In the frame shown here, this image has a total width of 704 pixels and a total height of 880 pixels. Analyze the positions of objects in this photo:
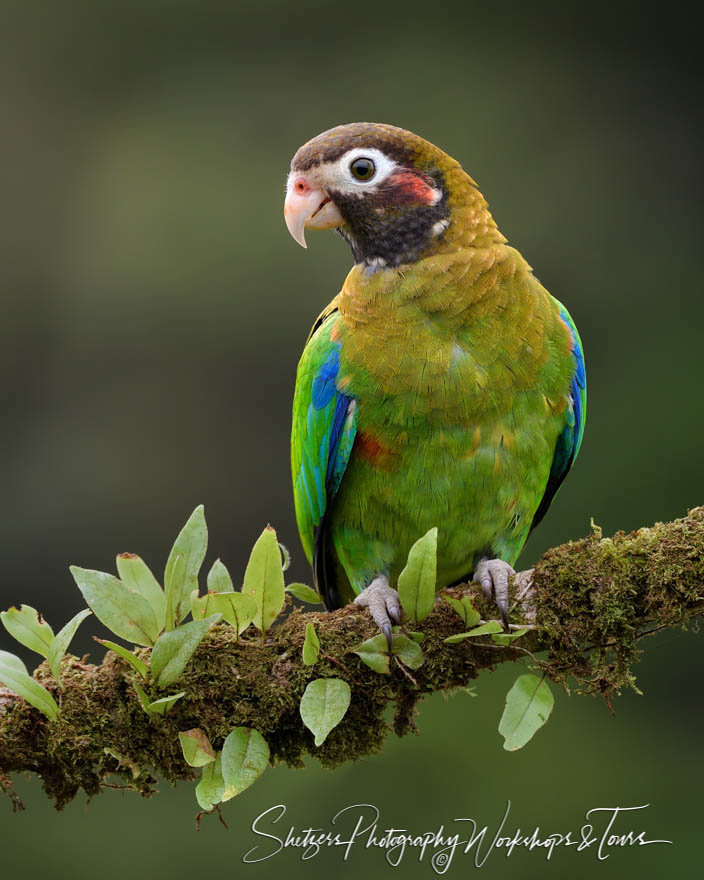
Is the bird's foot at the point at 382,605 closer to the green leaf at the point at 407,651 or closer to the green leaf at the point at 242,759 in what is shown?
the green leaf at the point at 407,651

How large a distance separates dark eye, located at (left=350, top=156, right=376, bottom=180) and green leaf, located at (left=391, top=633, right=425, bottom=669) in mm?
1496

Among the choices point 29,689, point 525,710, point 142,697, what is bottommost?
point 525,710

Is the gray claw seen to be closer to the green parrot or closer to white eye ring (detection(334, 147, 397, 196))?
the green parrot

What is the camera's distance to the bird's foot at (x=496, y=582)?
2588 mm

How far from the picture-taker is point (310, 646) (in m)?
2.50

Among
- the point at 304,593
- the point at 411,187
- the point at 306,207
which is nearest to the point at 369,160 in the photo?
the point at 411,187

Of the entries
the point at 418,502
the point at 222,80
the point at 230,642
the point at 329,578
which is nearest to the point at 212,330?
the point at 222,80

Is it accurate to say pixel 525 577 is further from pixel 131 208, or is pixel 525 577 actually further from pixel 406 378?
pixel 131 208

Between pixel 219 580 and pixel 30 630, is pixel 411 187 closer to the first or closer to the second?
pixel 219 580

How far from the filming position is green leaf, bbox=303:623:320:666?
8.15 feet

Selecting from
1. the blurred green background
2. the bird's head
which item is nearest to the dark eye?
the bird's head

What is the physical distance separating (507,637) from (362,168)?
1574mm

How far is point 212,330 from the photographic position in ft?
23.1

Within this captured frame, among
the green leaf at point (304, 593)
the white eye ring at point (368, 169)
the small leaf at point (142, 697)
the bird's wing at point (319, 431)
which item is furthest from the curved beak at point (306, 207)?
the small leaf at point (142, 697)
